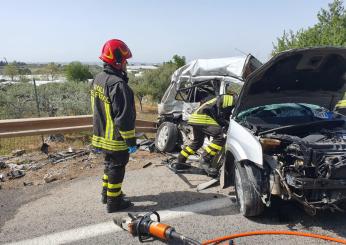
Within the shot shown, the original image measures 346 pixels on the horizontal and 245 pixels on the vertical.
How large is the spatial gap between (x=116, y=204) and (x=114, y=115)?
110 cm

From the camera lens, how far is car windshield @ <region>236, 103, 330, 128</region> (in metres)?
4.68

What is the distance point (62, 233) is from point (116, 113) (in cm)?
145

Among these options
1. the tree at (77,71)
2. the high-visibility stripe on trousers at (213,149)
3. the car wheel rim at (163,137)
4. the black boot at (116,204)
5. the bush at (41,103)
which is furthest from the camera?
the tree at (77,71)

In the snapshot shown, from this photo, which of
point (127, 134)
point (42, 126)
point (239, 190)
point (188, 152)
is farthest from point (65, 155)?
point (239, 190)

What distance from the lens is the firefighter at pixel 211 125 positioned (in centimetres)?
521

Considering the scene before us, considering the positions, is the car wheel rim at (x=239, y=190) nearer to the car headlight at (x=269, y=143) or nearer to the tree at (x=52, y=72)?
the car headlight at (x=269, y=143)

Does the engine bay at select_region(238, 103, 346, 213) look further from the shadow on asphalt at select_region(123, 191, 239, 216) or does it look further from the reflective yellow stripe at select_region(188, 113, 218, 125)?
the reflective yellow stripe at select_region(188, 113, 218, 125)

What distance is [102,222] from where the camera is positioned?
4.18m

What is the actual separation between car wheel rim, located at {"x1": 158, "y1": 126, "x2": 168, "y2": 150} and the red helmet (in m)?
3.23

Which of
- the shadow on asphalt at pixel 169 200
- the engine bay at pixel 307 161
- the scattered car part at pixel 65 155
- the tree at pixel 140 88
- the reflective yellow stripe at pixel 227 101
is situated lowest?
the tree at pixel 140 88

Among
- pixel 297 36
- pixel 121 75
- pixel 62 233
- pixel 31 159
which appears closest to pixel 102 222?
pixel 62 233

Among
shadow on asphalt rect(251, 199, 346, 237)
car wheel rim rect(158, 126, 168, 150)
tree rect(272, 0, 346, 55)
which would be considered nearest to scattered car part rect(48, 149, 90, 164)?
car wheel rim rect(158, 126, 168, 150)

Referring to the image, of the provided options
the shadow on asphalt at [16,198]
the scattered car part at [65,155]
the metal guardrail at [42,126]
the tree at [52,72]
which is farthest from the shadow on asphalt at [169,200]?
the tree at [52,72]

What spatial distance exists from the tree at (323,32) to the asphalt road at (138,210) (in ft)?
74.6
